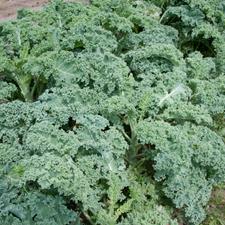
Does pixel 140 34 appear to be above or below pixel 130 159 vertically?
above

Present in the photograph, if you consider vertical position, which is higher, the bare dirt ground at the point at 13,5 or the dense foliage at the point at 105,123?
the dense foliage at the point at 105,123

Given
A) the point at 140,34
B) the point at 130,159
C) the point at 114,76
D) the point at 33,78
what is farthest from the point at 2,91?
the point at 140,34

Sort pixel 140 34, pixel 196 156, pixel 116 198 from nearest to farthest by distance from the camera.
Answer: pixel 116 198
pixel 196 156
pixel 140 34

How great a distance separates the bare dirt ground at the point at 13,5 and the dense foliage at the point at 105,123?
1662 mm

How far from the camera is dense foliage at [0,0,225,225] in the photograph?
337 centimetres

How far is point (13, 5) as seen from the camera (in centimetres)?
722

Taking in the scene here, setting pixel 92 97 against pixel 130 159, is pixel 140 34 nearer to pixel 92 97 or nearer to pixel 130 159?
pixel 92 97

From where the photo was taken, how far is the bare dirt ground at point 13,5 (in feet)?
22.7

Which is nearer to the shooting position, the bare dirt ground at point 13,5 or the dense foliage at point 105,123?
the dense foliage at point 105,123

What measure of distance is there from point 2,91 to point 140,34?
1.75m

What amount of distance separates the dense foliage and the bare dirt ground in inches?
65.5

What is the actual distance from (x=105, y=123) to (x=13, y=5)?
4.15 metres

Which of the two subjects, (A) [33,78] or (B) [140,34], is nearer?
(A) [33,78]

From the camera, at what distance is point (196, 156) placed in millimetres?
3746
